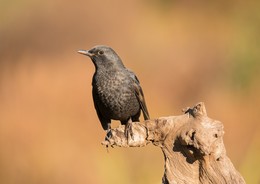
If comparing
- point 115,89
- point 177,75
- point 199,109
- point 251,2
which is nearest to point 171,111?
point 177,75

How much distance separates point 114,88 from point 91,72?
1792 millimetres

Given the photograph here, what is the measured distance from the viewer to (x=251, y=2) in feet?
30.0

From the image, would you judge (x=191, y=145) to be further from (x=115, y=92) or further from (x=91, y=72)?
(x=91, y=72)

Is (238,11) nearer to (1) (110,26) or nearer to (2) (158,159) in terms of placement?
Result: (1) (110,26)

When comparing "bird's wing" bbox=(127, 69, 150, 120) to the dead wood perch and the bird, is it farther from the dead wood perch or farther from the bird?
the dead wood perch

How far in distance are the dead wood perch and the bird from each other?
978 millimetres

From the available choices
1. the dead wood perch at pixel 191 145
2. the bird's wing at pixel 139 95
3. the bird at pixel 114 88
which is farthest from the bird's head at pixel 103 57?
the dead wood perch at pixel 191 145

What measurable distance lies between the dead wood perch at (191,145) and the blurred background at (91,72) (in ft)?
4.25

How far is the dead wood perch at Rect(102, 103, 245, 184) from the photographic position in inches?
229

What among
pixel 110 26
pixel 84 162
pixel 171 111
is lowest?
pixel 84 162

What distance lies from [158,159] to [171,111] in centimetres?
73

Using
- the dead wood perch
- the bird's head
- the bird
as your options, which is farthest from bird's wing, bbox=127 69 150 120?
the dead wood perch

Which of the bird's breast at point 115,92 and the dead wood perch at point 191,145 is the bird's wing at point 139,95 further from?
the dead wood perch at point 191,145

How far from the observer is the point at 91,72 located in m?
9.09
